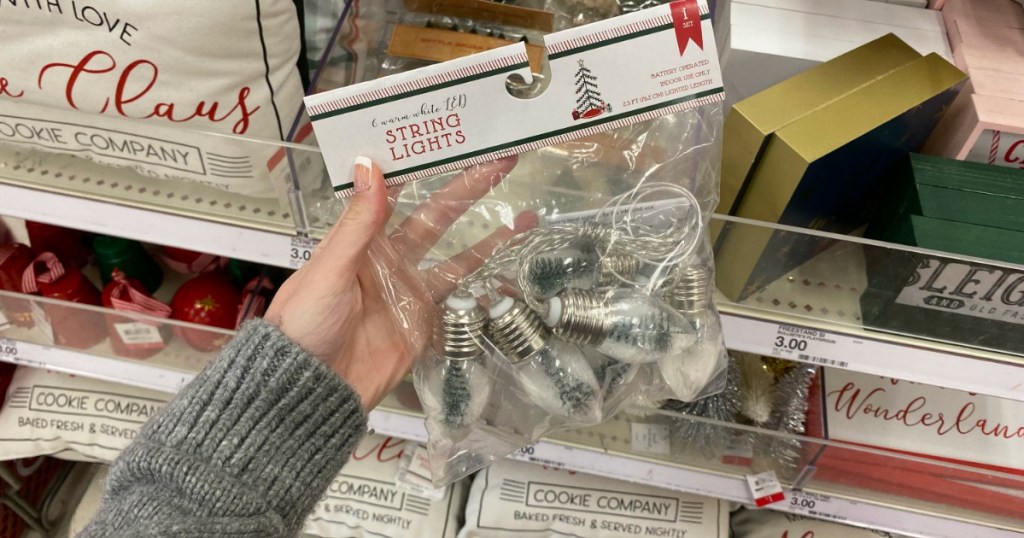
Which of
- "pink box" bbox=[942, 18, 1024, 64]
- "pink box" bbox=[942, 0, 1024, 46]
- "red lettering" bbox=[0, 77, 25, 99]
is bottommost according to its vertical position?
"red lettering" bbox=[0, 77, 25, 99]

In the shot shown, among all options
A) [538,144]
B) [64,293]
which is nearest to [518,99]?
[538,144]

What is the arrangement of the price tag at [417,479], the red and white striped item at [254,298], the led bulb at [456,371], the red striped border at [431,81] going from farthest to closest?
the price tag at [417,479] → the red and white striped item at [254,298] → the led bulb at [456,371] → the red striped border at [431,81]

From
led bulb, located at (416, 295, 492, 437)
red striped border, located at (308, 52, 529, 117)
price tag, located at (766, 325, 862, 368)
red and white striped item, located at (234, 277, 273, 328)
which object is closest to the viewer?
red striped border, located at (308, 52, 529, 117)

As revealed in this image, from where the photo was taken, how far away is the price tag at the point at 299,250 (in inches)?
31.8

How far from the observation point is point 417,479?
1.31m

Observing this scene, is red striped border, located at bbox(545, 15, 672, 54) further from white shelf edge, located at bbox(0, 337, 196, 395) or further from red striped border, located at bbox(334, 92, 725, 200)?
white shelf edge, located at bbox(0, 337, 196, 395)

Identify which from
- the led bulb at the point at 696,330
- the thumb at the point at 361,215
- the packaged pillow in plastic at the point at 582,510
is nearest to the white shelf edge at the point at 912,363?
the led bulb at the point at 696,330

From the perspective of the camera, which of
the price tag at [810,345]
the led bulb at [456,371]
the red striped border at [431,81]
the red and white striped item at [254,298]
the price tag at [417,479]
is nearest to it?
the red striped border at [431,81]

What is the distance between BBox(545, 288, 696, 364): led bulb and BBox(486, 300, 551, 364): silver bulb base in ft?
0.06

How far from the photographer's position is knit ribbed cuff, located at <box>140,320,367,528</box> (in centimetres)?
62

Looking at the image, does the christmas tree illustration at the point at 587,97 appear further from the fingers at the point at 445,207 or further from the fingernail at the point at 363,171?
the fingernail at the point at 363,171

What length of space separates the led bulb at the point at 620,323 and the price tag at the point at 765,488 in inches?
19.9

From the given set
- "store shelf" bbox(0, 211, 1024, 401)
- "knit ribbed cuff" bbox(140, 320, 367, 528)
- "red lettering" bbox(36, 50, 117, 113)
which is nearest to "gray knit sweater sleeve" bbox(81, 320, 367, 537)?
"knit ribbed cuff" bbox(140, 320, 367, 528)

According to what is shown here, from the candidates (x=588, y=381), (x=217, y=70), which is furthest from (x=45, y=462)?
(x=588, y=381)
